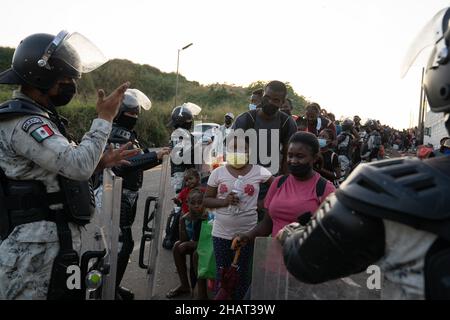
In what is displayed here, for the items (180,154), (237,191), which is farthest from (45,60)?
(180,154)

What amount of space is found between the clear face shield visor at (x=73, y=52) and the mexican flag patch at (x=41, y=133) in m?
0.38

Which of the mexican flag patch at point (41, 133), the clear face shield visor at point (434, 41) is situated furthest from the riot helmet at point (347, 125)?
the mexican flag patch at point (41, 133)

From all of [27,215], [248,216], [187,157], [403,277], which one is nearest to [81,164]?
[27,215]

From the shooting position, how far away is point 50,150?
2051 mm

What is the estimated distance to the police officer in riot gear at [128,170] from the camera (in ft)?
11.9

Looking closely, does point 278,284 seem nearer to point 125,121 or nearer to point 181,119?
point 125,121

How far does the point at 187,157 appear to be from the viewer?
531 centimetres

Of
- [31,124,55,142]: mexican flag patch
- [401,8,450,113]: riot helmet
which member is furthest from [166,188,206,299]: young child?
[401,8,450,113]: riot helmet

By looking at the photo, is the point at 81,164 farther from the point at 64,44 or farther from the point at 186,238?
the point at 186,238

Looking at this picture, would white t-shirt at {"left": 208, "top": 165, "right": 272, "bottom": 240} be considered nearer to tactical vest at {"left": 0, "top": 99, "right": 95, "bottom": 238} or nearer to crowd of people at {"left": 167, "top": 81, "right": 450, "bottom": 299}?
crowd of people at {"left": 167, "top": 81, "right": 450, "bottom": 299}

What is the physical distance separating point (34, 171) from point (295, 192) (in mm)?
1635

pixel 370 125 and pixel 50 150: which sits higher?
pixel 370 125
